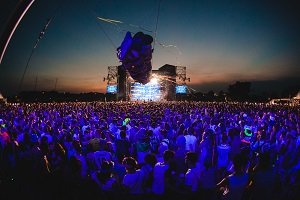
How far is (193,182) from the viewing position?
458cm

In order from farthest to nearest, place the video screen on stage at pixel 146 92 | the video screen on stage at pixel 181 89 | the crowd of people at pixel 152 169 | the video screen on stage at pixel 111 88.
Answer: the video screen on stage at pixel 181 89 < the video screen on stage at pixel 111 88 < the video screen on stage at pixel 146 92 < the crowd of people at pixel 152 169

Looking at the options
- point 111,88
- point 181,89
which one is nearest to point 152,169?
point 111,88

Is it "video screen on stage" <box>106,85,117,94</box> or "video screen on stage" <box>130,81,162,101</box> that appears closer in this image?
"video screen on stage" <box>130,81,162,101</box>

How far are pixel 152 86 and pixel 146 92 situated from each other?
1.56m

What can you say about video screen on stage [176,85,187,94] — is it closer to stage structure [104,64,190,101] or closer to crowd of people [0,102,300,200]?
stage structure [104,64,190,101]

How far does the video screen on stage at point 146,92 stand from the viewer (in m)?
45.3

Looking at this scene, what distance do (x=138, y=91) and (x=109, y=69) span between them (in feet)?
20.7

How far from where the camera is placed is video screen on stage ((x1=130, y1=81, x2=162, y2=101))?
45.3 metres

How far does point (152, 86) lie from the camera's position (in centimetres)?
4638

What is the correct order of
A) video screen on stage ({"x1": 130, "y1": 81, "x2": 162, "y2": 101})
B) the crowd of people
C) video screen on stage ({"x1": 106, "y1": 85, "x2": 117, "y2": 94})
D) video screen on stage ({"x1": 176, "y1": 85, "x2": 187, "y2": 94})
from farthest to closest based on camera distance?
video screen on stage ({"x1": 176, "y1": 85, "x2": 187, "y2": 94})
video screen on stage ({"x1": 106, "y1": 85, "x2": 117, "y2": 94})
video screen on stage ({"x1": 130, "y1": 81, "x2": 162, "y2": 101})
the crowd of people

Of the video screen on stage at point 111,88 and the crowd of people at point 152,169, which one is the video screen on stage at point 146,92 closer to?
the video screen on stage at point 111,88

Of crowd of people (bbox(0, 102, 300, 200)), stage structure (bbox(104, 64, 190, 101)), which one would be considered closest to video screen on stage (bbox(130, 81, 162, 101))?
stage structure (bbox(104, 64, 190, 101))

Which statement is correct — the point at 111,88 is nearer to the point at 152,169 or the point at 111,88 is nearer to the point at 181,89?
the point at 181,89

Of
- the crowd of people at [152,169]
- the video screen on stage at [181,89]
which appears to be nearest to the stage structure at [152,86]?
the video screen on stage at [181,89]
